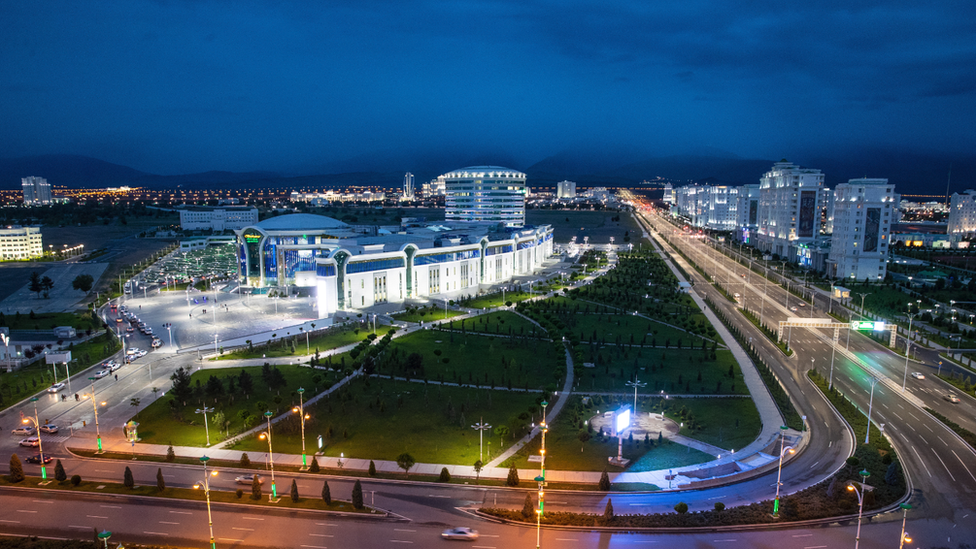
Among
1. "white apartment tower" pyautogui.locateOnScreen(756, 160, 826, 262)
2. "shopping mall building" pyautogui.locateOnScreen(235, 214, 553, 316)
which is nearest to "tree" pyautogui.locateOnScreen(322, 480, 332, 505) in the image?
"shopping mall building" pyautogui.locateOnScreen(235, 214, 553, 316)

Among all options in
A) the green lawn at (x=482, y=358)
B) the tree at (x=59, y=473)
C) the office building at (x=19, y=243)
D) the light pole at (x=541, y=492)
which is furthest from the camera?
the office building at (x=19, y=243)

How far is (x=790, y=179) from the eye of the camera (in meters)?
125

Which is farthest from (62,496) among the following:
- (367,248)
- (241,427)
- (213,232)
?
(213,232)

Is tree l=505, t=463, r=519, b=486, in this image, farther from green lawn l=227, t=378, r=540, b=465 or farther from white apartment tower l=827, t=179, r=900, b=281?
white apartment tower l=827, t=179, r=900, b=281

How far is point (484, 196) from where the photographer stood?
140 m

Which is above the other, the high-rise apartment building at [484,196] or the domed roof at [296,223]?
the high-rise apartment building at [484,196]

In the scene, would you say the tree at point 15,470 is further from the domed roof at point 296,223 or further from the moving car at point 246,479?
the domed roof at point 296,223

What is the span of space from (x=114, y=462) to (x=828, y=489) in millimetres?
38607

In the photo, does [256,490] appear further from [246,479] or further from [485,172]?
[485,172]

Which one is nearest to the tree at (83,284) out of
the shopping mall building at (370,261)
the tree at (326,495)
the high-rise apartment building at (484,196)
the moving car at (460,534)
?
the shopping mall building at (370,261)

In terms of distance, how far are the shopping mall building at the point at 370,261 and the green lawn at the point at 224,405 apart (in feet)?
76.2

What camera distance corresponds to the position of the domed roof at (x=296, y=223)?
9306 cm

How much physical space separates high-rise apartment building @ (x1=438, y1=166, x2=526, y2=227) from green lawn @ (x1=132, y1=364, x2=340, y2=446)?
96.4 m

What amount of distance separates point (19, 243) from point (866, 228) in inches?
6399
